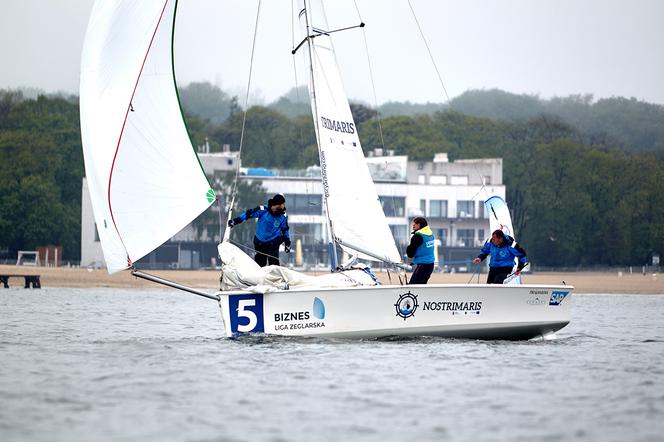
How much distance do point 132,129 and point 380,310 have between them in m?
4.68

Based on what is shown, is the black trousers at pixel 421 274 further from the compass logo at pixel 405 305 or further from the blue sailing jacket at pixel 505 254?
the blue sailing jacket at pixel 505 254

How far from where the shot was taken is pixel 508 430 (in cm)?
1295

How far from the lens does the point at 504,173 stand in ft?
348

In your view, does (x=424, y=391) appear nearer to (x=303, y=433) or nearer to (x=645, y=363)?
(x=303, y=433)

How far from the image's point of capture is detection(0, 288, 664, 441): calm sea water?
13.0 meters

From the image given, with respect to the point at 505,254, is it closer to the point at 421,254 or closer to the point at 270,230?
the point at 421,254

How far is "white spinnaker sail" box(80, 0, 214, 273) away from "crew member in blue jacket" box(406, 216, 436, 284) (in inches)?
151

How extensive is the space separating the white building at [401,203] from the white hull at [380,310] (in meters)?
71.4

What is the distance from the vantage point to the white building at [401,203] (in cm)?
9512

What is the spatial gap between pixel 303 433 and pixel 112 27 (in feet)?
26.3

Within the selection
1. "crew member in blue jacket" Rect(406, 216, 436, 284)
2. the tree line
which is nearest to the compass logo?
"crew member in blue jacket" Rect(406, 216, 436, 284)

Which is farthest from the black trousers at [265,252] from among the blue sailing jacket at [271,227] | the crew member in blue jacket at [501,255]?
the crew member in blue jacket at [501,255]

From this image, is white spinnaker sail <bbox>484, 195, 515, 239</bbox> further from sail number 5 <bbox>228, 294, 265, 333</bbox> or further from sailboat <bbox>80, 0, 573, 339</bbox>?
sail number 5 <bbox>228, 294, 265, 333</bbox>

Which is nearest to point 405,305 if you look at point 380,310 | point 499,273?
point 380,310
